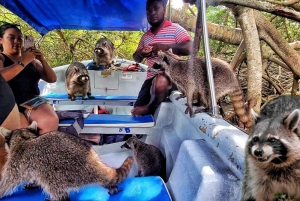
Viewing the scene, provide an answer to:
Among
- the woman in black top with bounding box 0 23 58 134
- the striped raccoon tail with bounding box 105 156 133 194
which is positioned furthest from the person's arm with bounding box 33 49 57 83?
the striped raccoon tail with bounding box 105 156 133 194

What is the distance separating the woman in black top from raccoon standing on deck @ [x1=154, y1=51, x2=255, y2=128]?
1.25 m

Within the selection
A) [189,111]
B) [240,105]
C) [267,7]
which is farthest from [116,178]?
[267,7]

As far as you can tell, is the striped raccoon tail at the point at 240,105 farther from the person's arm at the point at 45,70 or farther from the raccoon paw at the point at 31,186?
the raccoon paw at the point at 31,186

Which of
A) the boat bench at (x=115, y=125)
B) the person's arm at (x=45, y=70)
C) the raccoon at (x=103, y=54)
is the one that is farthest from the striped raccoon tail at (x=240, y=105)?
the raccoon at (x=103, y=54)

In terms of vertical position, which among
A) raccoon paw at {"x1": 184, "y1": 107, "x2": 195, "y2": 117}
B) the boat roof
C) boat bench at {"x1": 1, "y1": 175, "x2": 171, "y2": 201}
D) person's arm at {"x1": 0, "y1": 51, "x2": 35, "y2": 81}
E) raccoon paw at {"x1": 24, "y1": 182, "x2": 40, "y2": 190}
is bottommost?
raccoon paw at {"x1": 24, "y1": 182, "x2": 40, "y2": 190}

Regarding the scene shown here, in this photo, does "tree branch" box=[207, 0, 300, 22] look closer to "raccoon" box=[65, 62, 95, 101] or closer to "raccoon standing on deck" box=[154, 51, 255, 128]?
"raccoon standing on deck" box=[154, 51, 255, 128]

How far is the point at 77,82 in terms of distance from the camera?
4910mm

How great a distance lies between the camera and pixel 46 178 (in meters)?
1.88

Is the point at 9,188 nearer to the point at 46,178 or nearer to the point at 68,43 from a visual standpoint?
the point at 46,178

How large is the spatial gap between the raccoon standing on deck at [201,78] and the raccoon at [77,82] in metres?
2.01

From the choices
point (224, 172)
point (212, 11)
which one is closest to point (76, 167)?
point (224, 172)

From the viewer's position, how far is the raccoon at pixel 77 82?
4.89m

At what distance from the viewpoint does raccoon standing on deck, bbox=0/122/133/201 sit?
188 centimetres

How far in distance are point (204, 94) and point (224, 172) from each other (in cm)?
138
